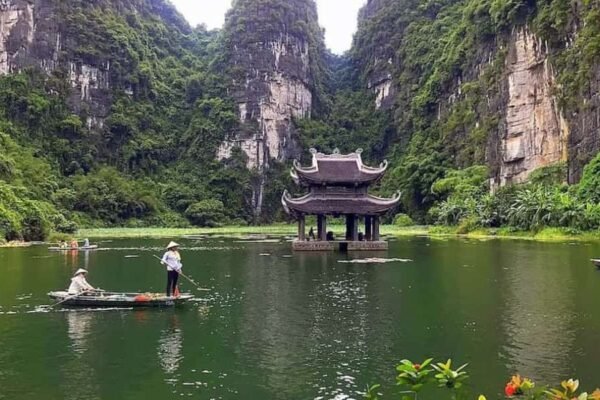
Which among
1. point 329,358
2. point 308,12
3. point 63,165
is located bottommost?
point 329,358

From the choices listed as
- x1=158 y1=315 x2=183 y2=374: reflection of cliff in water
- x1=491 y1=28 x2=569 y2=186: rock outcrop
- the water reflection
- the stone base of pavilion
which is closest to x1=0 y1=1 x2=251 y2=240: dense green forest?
x1=491 y1=28 x2=569 y2=186: rock outcrop

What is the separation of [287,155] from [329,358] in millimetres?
105265

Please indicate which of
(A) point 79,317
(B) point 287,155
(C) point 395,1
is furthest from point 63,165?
(A) point 79,317

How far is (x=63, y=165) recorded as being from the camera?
3809 inches

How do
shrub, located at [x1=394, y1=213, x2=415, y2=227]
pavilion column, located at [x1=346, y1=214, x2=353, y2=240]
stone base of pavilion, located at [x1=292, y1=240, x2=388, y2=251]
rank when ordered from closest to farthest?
stone base of pavilion, located at [x1=292, y1=240, x2=388, y2=251], pavilion column, located at [x1=346, y1=214, x2=353, y2=240], shrub, located at [x1=394, y1=213, x2=415, y2=227]

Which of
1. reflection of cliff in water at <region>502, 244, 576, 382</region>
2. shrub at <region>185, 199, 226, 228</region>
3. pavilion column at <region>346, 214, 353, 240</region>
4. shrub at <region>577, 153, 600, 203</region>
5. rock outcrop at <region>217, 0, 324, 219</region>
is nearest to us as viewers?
reflection of cliff in water at <region>502, 244, 576, 382</region>

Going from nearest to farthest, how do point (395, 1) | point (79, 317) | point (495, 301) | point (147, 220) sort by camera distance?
1. point (79, 317)
2. point (495, 301)
3. point (147, 220)
4. point (395, 1)

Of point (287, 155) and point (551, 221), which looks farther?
point (287, 155)

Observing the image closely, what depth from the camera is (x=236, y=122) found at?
114 meters

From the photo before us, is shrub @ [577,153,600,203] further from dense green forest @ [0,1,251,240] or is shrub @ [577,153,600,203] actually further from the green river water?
dense green forest @ [0,1,251,240]

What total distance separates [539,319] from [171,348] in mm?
8069

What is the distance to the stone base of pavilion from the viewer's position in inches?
1465

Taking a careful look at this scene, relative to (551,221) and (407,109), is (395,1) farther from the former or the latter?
(551,221)

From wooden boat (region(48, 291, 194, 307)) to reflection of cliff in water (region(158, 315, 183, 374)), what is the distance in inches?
74.9
